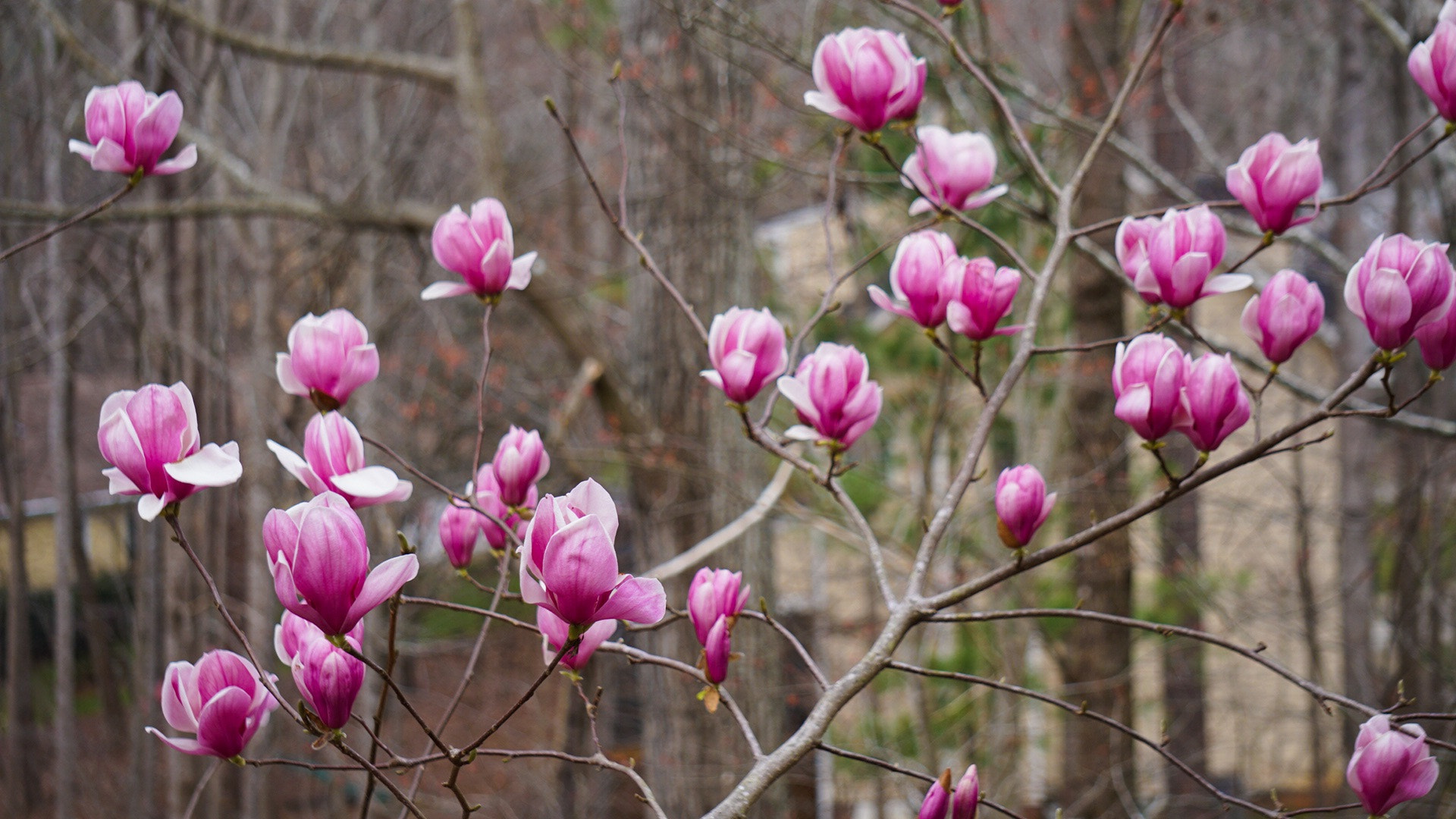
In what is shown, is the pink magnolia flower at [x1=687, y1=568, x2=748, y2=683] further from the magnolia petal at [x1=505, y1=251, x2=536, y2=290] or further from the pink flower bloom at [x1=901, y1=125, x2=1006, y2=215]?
the pink flower bloom at [x1=901, y1=125, x2=1006, y2=215]

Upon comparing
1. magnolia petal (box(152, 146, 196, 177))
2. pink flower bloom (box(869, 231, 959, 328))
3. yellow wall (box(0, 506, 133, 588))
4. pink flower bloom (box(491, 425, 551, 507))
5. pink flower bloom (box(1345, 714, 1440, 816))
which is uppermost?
yellow wall (box(0, 506, 133, 588))

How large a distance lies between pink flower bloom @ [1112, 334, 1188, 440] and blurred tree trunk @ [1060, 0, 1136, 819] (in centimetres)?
373

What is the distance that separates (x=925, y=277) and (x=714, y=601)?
1.21ft

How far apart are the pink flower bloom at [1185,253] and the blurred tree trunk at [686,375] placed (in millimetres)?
2646

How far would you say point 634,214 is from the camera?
3.83 metres

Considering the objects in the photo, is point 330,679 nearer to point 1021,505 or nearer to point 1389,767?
point 1021,505

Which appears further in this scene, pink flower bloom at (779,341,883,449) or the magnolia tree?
pink flower bloom at (779,341,883,449)

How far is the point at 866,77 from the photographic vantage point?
1096 millimetres

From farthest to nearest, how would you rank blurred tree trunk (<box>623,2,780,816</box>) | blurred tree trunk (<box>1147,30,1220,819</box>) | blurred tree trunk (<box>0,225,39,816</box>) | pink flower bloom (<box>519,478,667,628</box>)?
blurred tree trunk (<box>1147,30,1220,819</box>) < blurred tree trunk (<box>623,2,780,816</box>) < blurred tree trunk (<box>0,225,39,816</box>) < pink flower bloom (<box>519,478,667,628</box>)

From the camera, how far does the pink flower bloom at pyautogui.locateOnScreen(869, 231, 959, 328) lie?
40.6 inches

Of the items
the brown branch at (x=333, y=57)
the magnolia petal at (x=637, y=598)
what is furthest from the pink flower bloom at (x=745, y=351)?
the brown branch at (x=333, y=57)

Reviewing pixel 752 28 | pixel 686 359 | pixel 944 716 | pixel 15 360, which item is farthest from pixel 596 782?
pixel 752 28

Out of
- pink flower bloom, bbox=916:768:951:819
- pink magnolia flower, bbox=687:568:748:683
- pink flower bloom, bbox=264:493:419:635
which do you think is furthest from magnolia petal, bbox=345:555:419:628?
pink flower bloom, bbox=916:768:951:819

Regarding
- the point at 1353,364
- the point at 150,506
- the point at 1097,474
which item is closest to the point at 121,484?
the point at 150,506
